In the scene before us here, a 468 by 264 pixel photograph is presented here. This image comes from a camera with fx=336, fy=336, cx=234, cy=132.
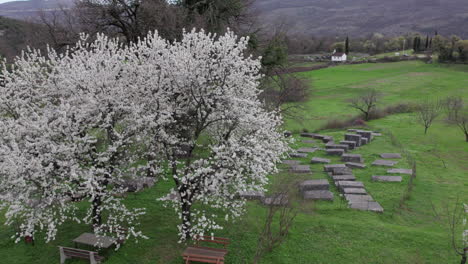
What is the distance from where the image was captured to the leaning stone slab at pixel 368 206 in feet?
58.7

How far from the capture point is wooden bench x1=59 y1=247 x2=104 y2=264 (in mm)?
13328

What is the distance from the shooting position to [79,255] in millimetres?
13602

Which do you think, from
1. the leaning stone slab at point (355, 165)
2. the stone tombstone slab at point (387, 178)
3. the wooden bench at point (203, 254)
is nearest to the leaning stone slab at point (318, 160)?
the leaning stone slab at point (355, 165)

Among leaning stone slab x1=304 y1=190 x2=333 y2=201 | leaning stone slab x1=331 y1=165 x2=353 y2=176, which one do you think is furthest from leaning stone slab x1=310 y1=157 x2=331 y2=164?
leaning stone slab x1=304 y1=190 x2=333 y2=201

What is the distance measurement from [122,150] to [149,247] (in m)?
4.38

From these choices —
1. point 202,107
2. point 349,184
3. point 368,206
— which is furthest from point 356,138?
point 202,107

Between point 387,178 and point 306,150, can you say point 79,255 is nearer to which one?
point 387,178

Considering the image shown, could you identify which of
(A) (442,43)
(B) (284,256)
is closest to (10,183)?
(B) (284,256)

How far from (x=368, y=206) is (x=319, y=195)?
8.76ft

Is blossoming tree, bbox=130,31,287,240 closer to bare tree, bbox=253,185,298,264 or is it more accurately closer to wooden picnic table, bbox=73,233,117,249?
bare tree, bbox=253,185,298,264

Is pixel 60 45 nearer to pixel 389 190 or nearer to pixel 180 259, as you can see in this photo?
pixel 180 259

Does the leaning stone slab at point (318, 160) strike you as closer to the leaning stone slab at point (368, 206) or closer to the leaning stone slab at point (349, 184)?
the leaning stone slab at point (349, 184)

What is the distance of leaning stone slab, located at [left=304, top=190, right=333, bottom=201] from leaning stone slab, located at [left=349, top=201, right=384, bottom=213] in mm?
1299

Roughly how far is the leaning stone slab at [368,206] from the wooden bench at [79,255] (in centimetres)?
1285
